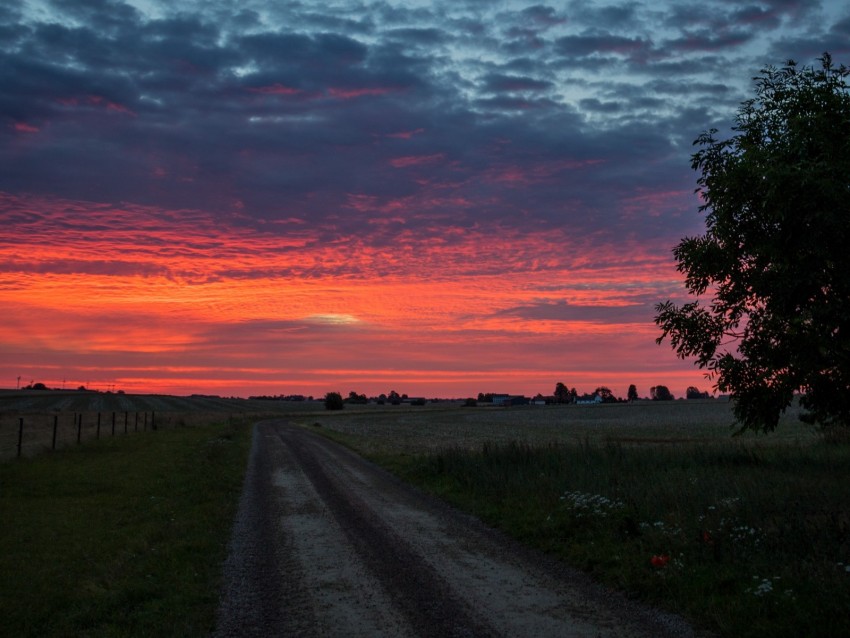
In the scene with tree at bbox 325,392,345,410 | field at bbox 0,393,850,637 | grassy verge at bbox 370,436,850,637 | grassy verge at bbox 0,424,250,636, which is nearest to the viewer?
grassy verge at bbox 370,436,850,637

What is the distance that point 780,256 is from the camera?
13.7 metres

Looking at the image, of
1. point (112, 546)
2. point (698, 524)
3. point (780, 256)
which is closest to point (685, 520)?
point (698, 524)

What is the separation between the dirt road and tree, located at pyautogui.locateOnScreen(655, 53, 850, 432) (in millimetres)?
7152

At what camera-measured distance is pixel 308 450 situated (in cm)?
3809

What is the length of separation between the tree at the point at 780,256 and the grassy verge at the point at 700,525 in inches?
103

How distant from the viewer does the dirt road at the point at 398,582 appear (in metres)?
8.37

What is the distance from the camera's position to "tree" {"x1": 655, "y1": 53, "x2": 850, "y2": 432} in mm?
12664

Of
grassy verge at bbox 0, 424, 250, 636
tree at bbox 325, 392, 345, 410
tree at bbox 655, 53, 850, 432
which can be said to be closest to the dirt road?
grassy verge at bbox 0, 424, 250, 636

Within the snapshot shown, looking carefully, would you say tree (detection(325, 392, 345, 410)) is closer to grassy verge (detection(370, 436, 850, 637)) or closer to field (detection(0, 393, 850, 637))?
field (detection(0, 393, 850, 637))

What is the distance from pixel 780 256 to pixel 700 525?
599 centimetres

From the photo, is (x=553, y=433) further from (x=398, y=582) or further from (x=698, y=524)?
(x=398, y=582)

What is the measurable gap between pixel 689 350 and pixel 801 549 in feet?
20.0

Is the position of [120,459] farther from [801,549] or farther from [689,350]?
[801,549]

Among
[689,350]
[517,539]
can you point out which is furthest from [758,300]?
[517,539]
